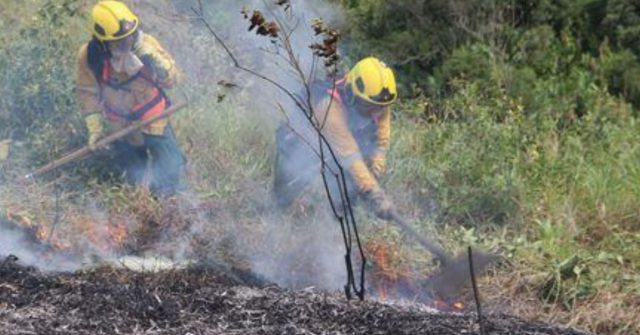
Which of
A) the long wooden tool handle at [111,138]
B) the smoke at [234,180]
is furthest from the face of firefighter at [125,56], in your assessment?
the smoke at [234,180]

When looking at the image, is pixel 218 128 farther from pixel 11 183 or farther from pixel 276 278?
pixel 276 278

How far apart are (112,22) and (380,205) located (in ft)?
7.93

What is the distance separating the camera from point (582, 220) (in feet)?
26.4

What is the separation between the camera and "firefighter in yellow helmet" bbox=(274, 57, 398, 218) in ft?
24.4

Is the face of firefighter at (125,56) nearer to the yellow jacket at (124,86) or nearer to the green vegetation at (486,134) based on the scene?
the yellow jacket at (124,86)

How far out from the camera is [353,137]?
766 cm

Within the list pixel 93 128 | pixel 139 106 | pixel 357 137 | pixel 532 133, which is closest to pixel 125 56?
pixel 139 106

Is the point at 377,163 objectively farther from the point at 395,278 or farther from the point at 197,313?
the point at 197,313

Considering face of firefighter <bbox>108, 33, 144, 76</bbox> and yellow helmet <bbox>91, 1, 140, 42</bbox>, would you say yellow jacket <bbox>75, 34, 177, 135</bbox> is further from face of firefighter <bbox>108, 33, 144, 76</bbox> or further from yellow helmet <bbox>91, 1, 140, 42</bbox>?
yellow helmet <bbox>91, 1, 140, 42</bbox>

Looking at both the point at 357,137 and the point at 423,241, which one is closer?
the point at 423,241

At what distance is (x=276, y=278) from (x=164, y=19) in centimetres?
361

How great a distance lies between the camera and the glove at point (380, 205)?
24.4ft

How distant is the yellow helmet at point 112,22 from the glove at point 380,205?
2235mm

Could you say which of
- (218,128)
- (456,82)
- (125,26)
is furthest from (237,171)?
(456,82)
